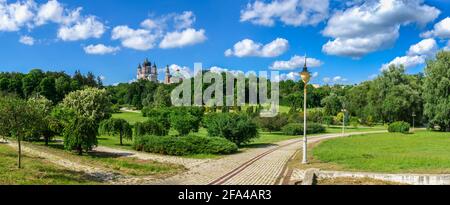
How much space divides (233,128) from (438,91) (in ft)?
103

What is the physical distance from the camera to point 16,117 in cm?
1739

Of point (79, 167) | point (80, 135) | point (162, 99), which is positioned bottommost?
point (79, 167)

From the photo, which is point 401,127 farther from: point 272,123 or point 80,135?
Answer: point 80,135

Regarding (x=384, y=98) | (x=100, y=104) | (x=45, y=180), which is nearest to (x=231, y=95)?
(x=384, y=98)

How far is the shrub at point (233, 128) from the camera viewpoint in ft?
112

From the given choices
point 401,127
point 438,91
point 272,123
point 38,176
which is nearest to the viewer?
point 38,176

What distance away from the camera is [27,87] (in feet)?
299

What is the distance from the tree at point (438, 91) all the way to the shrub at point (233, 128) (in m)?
28.8

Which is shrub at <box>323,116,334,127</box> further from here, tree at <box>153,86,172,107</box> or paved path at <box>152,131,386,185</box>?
paved path at <box>152,131,386,185</box>

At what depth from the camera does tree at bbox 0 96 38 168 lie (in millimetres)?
17078

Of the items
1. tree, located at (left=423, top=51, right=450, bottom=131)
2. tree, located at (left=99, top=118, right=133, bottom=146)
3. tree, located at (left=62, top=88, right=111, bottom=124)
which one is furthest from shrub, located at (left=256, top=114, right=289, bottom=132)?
tree, located at (left=99, top=118, right=133, bottom=146)

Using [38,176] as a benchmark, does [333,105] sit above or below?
above

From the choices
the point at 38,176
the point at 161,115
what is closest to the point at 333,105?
the point at 161,115

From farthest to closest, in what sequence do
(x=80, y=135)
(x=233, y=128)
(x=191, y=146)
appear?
(x=233, y=128) → (x=191, y=146) → (x=80, y=135)
